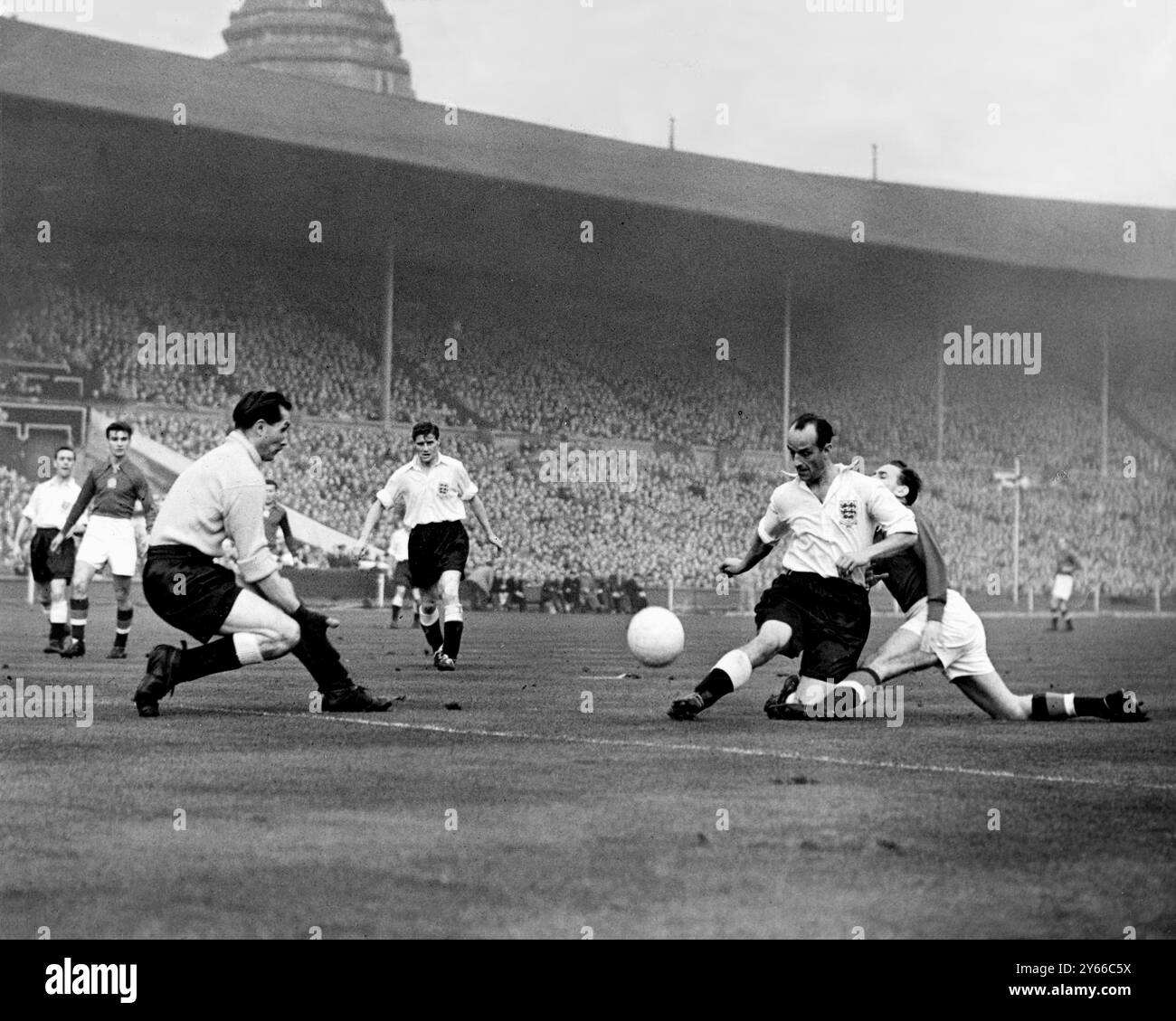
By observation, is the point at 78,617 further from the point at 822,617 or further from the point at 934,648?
the point at 934,648

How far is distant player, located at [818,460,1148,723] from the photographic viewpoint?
11289 millimetres

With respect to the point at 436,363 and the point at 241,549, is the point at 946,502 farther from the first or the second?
the point at 241,549

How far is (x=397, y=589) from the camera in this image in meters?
29.4


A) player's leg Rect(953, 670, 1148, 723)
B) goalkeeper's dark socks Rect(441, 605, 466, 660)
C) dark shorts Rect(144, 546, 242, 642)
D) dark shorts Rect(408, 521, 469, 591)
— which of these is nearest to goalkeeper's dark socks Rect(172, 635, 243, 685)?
dark shorts Rect(144, 546, 242, 642)

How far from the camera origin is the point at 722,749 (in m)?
9.81

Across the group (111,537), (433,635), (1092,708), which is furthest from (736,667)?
(111,537)

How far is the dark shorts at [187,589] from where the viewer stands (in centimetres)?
1073

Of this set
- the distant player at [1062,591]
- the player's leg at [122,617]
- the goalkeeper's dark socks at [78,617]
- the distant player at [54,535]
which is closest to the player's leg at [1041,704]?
the player's leg at [122,617]

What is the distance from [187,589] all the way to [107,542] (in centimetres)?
779

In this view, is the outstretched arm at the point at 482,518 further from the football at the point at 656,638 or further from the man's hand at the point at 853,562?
the man's hand at the point at 853,562

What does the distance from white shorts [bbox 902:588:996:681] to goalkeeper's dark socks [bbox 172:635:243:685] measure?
12.4 ft
